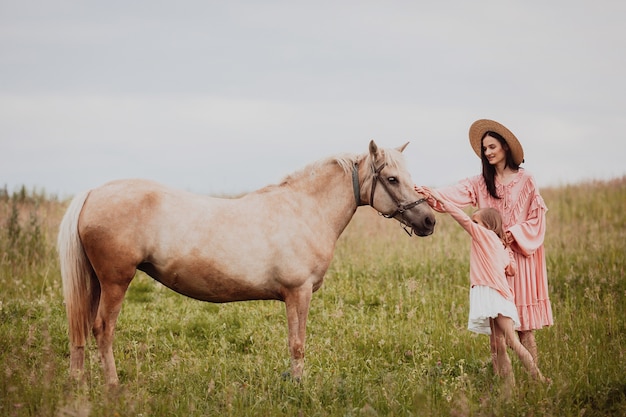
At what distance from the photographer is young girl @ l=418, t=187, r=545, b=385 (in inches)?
A: 210

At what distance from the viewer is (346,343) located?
7.16 meters

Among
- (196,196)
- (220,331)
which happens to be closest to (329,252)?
(196,196)

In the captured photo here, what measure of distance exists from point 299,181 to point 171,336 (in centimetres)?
283

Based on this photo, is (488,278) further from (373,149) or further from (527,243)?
(373,149)

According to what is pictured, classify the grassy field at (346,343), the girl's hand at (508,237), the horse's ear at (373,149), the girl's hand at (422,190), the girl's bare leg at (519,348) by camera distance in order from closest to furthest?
the grassy field at (346,343) < the girl's bare leg at (519,348) < the horse's ear at (373,149) < the girl's hand at (508,237) < the girl's hand at (422,190)

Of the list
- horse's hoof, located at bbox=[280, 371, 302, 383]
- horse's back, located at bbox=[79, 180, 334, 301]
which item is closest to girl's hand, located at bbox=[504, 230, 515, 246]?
horse's back, located at bbox=[79, 180, 334, 301]

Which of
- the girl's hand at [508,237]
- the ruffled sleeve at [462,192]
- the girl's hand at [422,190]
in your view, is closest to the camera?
the girl's hand at [508,237]

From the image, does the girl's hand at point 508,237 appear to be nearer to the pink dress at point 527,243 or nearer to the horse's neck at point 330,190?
the pink dress at point 527,243

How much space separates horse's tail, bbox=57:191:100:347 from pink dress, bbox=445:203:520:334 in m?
3.40

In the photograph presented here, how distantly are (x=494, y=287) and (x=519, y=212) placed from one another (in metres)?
0.85

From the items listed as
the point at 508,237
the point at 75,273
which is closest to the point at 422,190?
the point at 508,237

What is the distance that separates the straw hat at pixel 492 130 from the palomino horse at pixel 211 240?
94cm

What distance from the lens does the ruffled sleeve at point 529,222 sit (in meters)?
5.64

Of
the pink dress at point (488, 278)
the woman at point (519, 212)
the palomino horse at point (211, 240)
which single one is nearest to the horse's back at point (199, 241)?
the palomino horse at point (211, 240)
